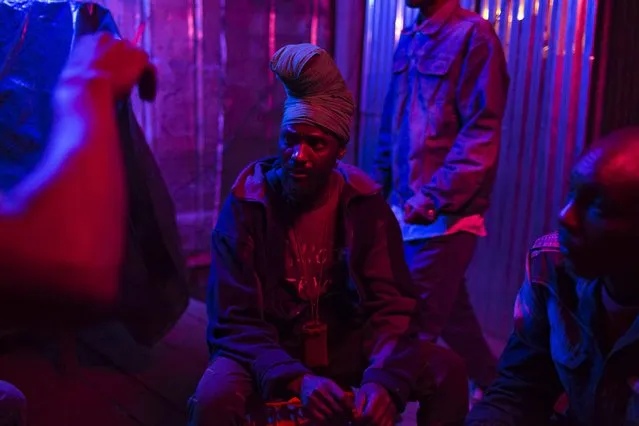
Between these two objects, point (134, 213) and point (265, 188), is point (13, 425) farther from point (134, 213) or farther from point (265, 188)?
point (134, 213)

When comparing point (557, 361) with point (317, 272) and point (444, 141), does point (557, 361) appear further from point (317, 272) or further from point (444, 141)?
point (444, 141)

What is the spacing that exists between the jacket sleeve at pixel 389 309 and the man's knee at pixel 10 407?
116 cm

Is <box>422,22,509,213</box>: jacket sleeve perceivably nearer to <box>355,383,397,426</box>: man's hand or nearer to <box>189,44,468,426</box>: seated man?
<box>189,44,468,426</box>: seated man

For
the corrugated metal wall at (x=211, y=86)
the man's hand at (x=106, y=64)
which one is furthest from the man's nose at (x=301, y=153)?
the corrugated metal wall at (x=211, y=86)

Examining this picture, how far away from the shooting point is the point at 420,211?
3.19 metres

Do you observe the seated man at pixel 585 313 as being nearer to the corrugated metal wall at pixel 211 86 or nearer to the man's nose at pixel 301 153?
the man's nose at pixel 301 153

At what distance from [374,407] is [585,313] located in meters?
0.76

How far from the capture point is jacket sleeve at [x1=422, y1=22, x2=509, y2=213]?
319 centimetres

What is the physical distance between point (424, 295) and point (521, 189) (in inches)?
51.6

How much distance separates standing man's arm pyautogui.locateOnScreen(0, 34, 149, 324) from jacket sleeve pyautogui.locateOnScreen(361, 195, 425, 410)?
5.28 feet

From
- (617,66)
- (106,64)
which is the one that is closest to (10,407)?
(106,64)

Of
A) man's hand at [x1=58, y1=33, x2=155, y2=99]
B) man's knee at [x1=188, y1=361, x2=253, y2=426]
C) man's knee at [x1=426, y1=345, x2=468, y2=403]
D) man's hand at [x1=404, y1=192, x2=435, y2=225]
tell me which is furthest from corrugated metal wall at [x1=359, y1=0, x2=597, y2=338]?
man's hand at [x1=58, y1=33, x2=155, y2=99]

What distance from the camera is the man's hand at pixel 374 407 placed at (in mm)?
2332

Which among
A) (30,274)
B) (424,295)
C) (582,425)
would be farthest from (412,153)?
(30,274)
